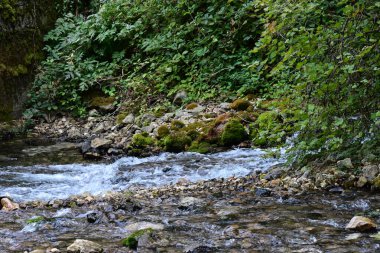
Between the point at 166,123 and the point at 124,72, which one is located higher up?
the point at 124,72

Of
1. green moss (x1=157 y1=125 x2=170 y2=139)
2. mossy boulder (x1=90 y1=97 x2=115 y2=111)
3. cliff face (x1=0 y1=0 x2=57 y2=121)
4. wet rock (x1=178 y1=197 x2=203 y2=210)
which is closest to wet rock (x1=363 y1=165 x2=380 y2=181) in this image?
wet rock (x1=178 y1=197 x2=203 y2=210)

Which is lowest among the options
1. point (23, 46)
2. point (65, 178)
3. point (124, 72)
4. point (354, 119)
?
point (65, 178)

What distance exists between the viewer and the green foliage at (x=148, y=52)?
930 centimetres

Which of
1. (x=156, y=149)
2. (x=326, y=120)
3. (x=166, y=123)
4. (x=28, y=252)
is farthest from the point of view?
(x=166, y=123)

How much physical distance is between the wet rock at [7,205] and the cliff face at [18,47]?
6.29 metres

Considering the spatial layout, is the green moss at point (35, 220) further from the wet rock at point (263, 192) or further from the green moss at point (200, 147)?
the green moss at point (200, 147)

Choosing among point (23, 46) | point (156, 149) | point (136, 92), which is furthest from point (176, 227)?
point (23, 46)

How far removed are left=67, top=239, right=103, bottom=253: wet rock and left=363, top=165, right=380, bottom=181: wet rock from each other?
2.45 metres

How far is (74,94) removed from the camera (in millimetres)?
10336

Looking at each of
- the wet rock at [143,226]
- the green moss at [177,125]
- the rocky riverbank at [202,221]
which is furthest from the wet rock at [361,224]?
the green moss at [177,125]

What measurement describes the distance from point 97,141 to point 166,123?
1.25m

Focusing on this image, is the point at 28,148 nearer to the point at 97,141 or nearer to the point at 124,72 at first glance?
the point at 97,141

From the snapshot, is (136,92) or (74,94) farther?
(74,94)

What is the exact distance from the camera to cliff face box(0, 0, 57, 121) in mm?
10312
